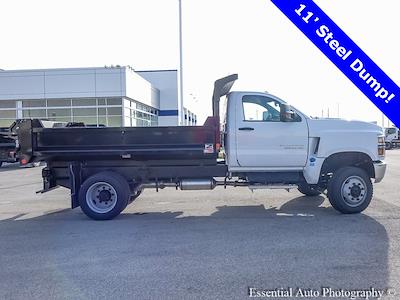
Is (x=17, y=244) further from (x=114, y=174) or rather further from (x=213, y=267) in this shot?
(x=213, y=267)

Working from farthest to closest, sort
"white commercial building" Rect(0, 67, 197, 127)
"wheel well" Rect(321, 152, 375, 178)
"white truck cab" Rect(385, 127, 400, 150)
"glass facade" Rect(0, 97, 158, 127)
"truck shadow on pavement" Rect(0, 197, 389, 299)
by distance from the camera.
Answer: "white truck cab" Rect(385, 127, 400, 150) → "glass facade" Rect(0, 97, 158, 127) → "white commercial building" Rect(0, 67, 197, 127) → "wheel well" Rect(321, 152, 375, 178) → "truck shadow on pavement" Rect(0, 197, 389, 299)

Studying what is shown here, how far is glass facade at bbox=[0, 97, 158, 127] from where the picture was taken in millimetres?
31859

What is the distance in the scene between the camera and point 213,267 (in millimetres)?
5309

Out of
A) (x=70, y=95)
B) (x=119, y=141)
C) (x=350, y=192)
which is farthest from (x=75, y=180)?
(x=70, y=95)

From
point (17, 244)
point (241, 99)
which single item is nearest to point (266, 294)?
point (17, 244)

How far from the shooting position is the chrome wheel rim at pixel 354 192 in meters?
8.30

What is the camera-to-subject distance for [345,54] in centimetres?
973

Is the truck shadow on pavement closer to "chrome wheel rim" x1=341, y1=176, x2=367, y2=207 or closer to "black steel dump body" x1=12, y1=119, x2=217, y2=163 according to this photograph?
"chrome wheel rim" x1=341, y1=176, x2=367, y2=207

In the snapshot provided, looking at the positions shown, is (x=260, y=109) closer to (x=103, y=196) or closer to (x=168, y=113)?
(x=103, y=196)

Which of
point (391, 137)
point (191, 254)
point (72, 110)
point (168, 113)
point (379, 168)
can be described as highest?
point (168, 113)

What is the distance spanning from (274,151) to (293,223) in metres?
1.52

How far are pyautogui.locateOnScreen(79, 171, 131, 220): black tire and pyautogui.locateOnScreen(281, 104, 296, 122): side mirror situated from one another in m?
3.36

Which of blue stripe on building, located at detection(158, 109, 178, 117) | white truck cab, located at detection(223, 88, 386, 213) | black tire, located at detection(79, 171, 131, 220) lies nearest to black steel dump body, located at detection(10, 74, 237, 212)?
black tire, located at detection(79, 171, 131, 220)

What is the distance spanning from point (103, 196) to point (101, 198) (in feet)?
0.18
